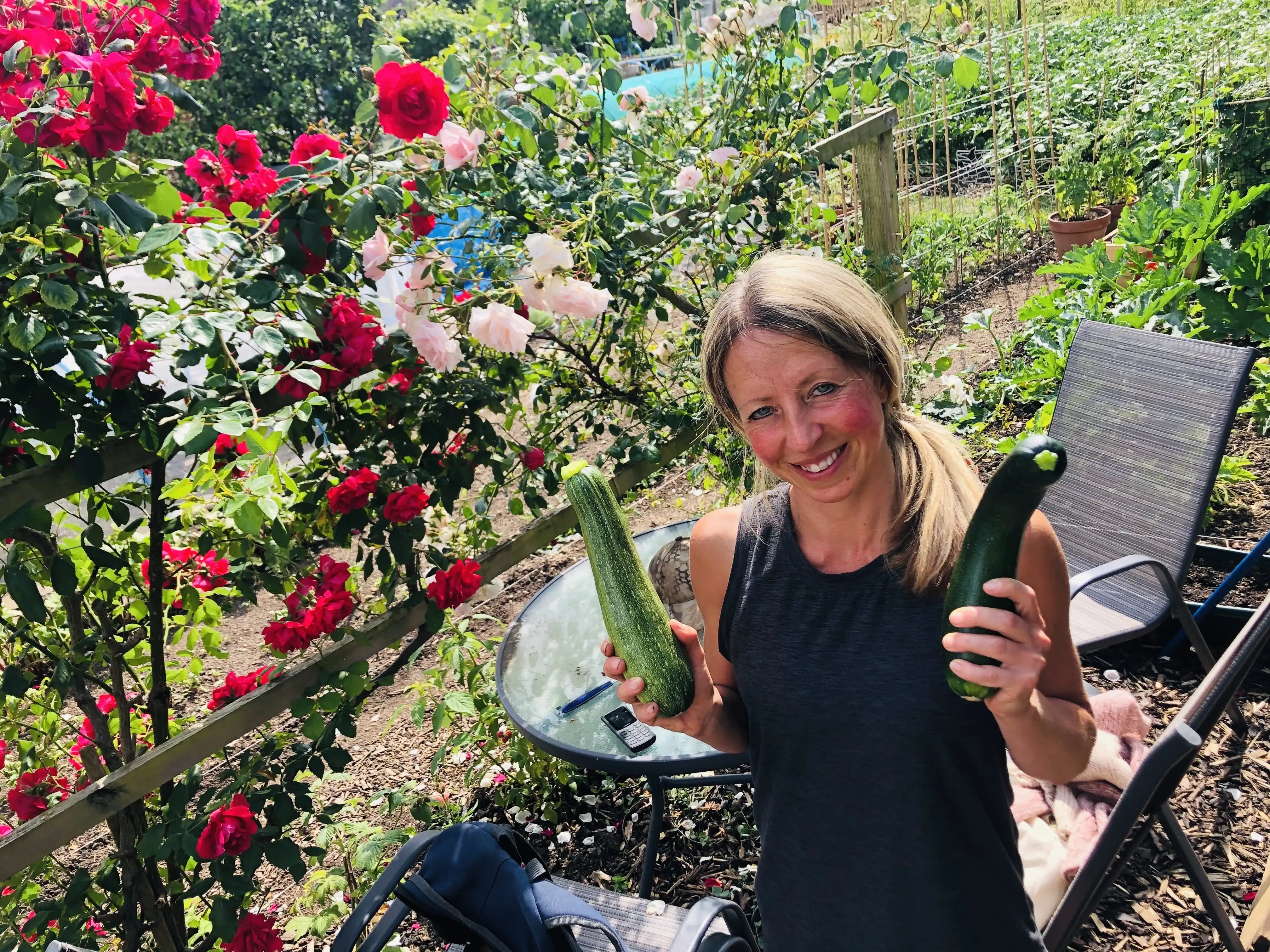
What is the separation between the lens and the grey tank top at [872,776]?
1.26 metres

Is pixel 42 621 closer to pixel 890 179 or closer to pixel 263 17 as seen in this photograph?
pixel 890 179

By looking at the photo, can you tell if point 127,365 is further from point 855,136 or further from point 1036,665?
point 855,136

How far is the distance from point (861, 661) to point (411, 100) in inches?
52.5

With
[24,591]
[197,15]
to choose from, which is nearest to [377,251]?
[197,15]

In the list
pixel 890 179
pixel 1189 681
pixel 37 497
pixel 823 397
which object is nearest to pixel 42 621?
pixel 37 497

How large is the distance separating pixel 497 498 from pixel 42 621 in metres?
3.72

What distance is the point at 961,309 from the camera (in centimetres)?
682

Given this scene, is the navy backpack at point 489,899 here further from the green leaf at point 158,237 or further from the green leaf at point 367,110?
the green leaf at point 367,110

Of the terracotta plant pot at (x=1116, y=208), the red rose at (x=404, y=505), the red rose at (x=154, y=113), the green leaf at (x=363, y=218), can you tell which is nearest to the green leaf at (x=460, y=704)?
the red rose at (x=404, y=505)

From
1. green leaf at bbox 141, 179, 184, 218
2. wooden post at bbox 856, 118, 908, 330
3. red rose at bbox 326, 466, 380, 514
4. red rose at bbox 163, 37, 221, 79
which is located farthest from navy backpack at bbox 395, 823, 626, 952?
wooden post at bbox 856, 118, 908, 330

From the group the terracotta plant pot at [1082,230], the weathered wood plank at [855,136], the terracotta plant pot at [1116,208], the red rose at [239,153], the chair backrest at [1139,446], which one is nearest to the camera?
the red rose at [239,153]

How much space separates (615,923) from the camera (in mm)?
1917

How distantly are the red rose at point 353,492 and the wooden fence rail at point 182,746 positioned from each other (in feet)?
1.19

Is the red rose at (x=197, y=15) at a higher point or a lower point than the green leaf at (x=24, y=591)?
higher
